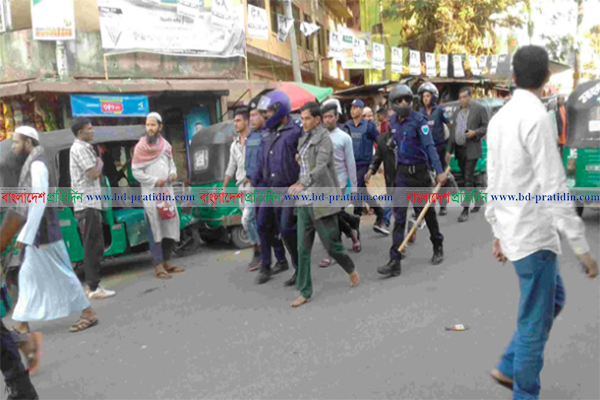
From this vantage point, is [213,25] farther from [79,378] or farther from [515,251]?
[515,251]

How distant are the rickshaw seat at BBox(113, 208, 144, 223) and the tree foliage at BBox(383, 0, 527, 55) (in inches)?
677

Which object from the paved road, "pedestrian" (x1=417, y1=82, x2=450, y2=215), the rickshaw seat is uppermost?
"pedestrian" (x1=417, y1=82, x2=450, y2=215)

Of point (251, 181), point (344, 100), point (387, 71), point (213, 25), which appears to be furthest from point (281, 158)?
point (387, 71)

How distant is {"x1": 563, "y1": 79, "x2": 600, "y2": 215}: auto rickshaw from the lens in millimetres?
6945

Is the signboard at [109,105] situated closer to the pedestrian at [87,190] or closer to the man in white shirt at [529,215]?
the pedestrian at [87,190]

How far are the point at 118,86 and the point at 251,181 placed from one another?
6995 millimetres

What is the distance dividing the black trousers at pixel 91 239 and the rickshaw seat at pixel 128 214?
2.83ft

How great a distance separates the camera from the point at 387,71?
2502 centimetres

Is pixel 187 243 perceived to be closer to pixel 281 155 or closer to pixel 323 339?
→ pixel 281 155

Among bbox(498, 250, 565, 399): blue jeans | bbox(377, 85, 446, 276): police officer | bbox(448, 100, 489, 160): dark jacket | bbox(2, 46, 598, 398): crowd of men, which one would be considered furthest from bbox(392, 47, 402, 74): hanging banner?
bbox(498, 250, 565, 399): blue jeans

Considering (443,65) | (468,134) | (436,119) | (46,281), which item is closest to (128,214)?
(46,281)

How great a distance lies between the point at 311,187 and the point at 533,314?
2.52 meters

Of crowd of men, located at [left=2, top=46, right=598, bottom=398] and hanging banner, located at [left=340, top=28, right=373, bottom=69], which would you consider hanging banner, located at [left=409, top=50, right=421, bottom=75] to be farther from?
crowd of men, located at [left=2, top=46, right=598, bottom=398]

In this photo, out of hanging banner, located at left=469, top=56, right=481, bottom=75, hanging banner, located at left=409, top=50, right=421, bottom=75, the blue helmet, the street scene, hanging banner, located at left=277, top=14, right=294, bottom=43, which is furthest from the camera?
hanging banner, located at left=469, top=56, right=481, bottom=75
